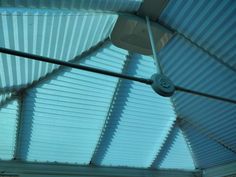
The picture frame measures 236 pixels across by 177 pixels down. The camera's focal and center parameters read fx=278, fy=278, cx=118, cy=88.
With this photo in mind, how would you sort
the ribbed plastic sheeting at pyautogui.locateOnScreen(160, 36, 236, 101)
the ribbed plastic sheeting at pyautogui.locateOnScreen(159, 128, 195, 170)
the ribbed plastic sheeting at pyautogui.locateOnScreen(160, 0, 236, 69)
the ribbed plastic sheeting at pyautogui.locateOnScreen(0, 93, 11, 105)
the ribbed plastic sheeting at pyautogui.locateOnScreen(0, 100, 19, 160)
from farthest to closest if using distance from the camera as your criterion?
the ribbed plastic sheeting at pyautogui.locateOnScreen(159, 128, 195, 170)
the ribbed plastic sheeting at pyautogui.locateOnScreen(0, 100, 19, 160)
the ribbed plastic sheeting at pyautogui.locateOnScreen(160, 36, 236, 101)
the ribbed plastic sheeting at pyautogui.locateOnScreen(0, 93, 11, 105)
the ribbed plastic sheeting at pyautogui.locateOnScreen(160, 0, 236, 69)

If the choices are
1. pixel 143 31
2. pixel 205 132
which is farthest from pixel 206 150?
pixel 143 31

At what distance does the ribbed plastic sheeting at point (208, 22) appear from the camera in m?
4.39

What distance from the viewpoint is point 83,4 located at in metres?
Answer: 4.09

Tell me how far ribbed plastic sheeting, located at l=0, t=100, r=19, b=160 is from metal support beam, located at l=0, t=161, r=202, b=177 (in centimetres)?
25

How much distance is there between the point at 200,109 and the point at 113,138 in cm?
220

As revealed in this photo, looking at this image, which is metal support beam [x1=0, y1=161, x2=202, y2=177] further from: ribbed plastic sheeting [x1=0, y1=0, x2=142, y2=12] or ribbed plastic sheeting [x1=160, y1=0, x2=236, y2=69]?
ribbed plastic sheeting [x1=160, y1=0, x2=236, y2=69]

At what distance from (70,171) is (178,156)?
308 cm

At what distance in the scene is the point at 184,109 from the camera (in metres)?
6.79

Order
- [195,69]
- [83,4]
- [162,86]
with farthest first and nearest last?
[195,69] → [83,4] → [162,86]

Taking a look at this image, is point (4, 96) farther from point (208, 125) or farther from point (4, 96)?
point (208, 125)

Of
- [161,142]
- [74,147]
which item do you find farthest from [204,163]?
[74,147]

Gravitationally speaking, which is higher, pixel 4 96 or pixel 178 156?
pixel 178 156

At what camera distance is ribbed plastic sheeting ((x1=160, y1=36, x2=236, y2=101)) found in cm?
524

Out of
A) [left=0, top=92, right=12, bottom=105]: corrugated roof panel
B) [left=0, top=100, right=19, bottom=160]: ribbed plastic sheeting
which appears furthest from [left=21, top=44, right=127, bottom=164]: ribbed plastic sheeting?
[left=0, top=92, right=12, bottom=105]: corrugated roof panel
